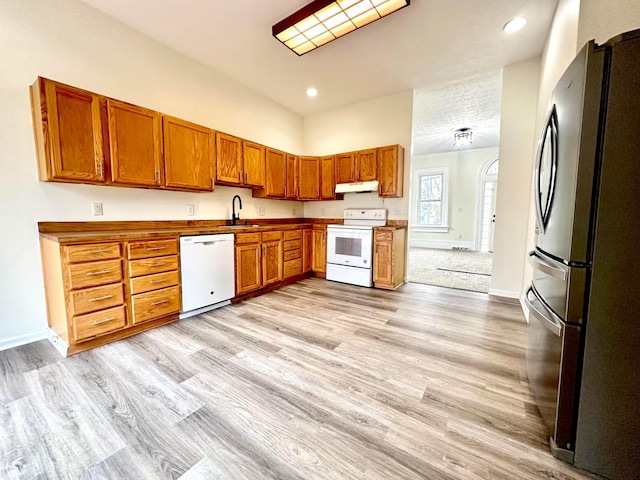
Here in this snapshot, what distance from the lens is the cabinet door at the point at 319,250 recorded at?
438 cm

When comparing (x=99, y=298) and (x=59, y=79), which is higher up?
(x=59, y=79)

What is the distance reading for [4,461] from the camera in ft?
3.71

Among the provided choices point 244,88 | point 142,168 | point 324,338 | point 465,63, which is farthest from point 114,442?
point 465,63

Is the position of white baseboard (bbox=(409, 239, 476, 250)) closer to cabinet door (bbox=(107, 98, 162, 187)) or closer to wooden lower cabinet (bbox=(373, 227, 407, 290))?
wooden lower cabinet (bbox=(373, 227, 407, 290))

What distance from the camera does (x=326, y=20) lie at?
7.95 feet

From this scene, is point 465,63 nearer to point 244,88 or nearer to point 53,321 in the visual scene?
point 244,88

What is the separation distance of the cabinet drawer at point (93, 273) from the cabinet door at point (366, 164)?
335 centimetres

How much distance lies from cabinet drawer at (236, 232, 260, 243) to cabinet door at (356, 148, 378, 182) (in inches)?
Answer: 75.4

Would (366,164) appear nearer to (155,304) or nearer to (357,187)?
(357,187)

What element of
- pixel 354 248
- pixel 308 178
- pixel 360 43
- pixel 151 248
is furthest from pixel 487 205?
pixel 151 248

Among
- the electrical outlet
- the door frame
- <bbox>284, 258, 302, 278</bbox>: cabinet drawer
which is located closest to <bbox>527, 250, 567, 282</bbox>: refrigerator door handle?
<bbox>284, 258, 302, 278</bbox>: cabinet drawer

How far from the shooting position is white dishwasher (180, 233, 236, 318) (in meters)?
2.66

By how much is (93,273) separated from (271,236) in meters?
2.00

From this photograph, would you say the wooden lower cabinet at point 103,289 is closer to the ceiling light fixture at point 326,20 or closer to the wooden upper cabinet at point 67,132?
the wooden upper cabinet at point 67,132
